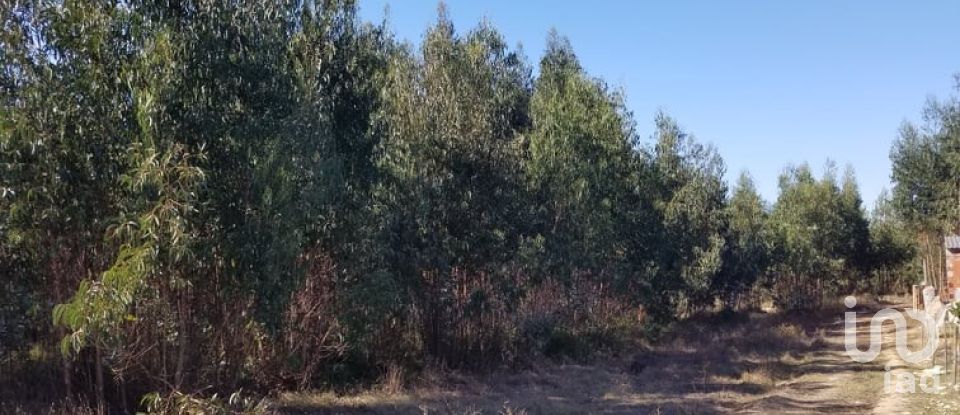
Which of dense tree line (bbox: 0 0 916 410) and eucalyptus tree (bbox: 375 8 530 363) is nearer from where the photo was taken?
dense tree line (bbox: 0 0 916 410)

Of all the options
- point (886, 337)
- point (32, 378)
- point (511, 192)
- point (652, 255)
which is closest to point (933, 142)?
point (886, 337)

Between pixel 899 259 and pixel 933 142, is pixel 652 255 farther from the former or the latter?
pixel 899 259

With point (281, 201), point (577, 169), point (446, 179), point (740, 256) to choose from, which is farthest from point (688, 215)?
point (281, 201)

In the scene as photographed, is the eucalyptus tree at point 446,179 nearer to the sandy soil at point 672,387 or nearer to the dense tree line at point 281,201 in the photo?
the dense tree line at point 281,201

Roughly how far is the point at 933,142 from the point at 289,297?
2925 cm

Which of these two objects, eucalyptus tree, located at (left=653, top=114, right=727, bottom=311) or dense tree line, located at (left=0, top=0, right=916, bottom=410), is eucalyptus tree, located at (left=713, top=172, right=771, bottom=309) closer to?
eucalyptus tree, located at (left=653, top=114, right=727, bottom=311)

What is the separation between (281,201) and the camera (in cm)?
845

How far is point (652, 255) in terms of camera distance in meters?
24.2

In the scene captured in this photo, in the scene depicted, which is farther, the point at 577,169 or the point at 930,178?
the point at 930,178

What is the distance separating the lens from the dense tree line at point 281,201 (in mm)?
7672

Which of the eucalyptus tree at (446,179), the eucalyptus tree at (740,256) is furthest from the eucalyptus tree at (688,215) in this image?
the eucalyptus tree at (446,179)

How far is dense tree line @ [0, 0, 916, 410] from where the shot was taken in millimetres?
7672

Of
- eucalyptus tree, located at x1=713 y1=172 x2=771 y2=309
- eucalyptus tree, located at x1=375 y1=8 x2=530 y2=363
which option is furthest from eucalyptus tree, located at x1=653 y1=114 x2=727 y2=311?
eucalyptus tree, located at x1=375 y1=8 x2=530 y2=363

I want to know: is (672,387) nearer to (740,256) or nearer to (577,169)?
(577,169)
